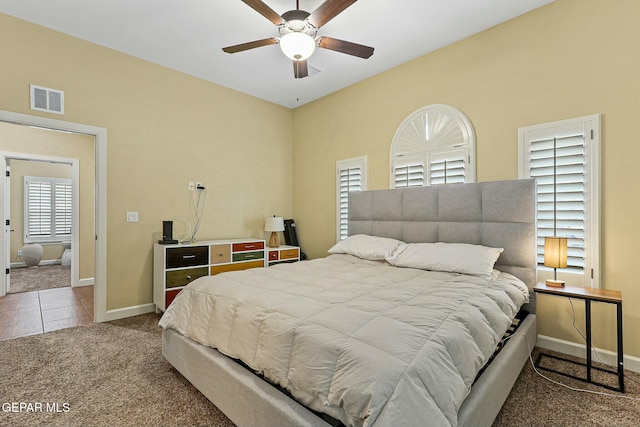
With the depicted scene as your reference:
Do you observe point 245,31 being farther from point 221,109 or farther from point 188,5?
point 221,109

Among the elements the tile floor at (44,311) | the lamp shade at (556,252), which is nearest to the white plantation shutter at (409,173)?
the lamp shade at (556,252)

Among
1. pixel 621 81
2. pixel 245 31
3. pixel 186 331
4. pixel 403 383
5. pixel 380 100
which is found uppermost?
pixel 245 31

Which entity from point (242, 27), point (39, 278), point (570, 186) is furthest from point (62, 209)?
point (570, 186)

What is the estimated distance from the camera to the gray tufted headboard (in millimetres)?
2689

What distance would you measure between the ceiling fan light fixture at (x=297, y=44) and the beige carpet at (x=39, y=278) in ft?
17.8

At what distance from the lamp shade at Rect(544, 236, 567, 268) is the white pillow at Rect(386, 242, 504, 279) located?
376mm

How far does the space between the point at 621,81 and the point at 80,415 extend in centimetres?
446

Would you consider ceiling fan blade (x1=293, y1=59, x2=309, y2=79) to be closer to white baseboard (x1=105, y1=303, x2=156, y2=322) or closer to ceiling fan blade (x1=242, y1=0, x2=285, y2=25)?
ceiling fan blade (x1=242, y1=0, x2=285, y2=25)

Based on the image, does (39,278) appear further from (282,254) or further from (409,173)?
(409,173)

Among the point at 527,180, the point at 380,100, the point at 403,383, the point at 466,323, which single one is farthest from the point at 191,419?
the point at 380,100

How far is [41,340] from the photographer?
113 inches

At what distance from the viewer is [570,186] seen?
256cm

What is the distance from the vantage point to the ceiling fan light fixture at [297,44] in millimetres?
2367

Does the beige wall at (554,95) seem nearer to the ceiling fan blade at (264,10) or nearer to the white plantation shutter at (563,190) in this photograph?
the white plantation shutter at (563,190)
